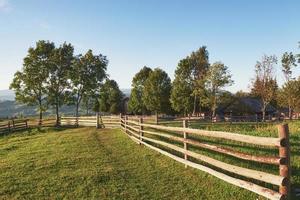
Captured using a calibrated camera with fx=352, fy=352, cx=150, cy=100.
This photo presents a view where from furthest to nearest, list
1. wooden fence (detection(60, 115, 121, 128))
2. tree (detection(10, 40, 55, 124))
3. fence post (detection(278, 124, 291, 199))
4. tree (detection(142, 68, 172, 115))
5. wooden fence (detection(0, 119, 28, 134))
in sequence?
tree (detection(142, 68, 172, 115)) < tree (detection(10, 40, 55, 124)) < wooden fence (detection(0, 119, 28, 134)) < wooden fence (detection(60, 115, 121, 128)) < fence post (detection(278, 124, 291, 199))

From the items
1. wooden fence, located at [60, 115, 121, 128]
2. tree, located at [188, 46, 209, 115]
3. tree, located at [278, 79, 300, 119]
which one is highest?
tree, located at [188, 46, 209, 115]

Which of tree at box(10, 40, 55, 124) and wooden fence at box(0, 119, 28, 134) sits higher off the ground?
tree at box(10, 40, 55, 124)

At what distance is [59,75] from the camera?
172 ft

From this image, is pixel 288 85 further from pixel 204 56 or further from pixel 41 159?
pixel 41 159

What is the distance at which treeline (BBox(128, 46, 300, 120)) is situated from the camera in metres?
60.8

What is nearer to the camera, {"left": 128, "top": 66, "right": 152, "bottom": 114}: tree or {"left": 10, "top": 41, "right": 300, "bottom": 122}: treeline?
{"left": 10, "top": 41, "right": 300, "bottom": 122}: treeline

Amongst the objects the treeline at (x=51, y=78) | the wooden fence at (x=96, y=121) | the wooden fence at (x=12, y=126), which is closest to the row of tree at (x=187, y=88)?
the treeline at (x=51, y=78)

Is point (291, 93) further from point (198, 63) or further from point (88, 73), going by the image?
point (88, 73)

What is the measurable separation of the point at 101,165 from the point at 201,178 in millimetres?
4350

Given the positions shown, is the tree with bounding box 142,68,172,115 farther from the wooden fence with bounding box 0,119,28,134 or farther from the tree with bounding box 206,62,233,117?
the wooden fence with bounding box 0,119,28,134

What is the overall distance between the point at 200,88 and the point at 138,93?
25702 millimetres

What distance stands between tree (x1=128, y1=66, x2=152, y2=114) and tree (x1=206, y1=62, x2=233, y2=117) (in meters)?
25.5

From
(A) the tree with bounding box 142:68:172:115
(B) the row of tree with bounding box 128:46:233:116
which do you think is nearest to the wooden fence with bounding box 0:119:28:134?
(B) the row of tree with bounding box 128:46:233:116

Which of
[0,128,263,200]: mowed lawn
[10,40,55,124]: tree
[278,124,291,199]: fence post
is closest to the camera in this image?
[278,124,291,199]: fence post
